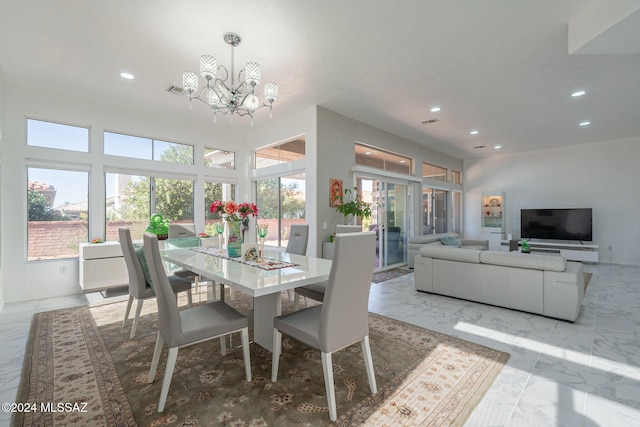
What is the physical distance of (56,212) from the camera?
4.25 meters

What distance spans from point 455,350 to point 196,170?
5.09 m

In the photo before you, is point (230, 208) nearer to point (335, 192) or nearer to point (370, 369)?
point (370, 369)

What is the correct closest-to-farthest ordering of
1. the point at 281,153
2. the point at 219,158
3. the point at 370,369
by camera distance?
1. the point at 370,369
2. the point at 281,153
3. the point at 219,158

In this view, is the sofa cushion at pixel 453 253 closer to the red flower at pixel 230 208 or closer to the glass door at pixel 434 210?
the red flower at pixel 230 208

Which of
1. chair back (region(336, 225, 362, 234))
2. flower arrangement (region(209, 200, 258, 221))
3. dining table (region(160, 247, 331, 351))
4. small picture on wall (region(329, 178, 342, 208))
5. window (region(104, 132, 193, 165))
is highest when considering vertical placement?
window (region(104, 132, 193, 165))

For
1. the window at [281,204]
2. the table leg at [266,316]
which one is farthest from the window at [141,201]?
the table leg at [266,316]

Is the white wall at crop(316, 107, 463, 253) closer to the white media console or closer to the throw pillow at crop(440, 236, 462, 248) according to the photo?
the throw pillow at crop(440, 236, 462, 248)

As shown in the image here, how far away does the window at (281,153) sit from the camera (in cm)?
513

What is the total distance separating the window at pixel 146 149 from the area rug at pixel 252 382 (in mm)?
2957

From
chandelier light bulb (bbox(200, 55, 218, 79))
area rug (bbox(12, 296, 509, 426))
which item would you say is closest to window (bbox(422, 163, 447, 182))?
area rug (bbox(12, 296, 509, 426))

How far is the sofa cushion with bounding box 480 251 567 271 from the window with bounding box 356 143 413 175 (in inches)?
114

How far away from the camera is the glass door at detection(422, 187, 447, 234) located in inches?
297

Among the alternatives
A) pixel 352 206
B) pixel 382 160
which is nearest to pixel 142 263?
pixel 352 206

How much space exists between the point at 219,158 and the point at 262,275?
Result: 461 centimetres
